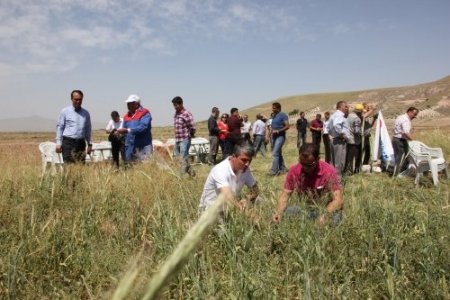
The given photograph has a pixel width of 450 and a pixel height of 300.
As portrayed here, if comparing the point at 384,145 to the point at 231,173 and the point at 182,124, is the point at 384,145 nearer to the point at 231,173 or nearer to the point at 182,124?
the point at 182,124

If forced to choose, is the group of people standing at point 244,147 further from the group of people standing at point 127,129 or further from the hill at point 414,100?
the hill at point 414,100

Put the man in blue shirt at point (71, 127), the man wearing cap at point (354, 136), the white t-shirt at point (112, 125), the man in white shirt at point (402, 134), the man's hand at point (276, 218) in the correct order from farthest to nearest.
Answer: the white t-shirt at point (112, 125)
the man wearing cap at point (354, 136)
the man in white shirt at point (402, 134)
the man in blue shirt at point (71, 127)
the man's hand at point (276, 218)

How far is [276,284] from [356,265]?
0.66 metres

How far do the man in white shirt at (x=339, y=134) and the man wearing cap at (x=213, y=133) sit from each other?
4.31m

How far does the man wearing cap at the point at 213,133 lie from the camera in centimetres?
1216

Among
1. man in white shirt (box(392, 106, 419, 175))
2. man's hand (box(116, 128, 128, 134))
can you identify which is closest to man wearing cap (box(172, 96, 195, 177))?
man's hand (box(116, 128, 128, 134))

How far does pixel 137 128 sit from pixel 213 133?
5.89m

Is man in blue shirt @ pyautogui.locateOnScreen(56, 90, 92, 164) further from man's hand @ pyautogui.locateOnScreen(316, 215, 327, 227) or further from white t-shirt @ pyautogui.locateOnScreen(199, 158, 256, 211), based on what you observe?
man's hand @ pyautogui.locateOnScreen(316, 215, 327, 227)

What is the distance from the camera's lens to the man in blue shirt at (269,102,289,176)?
942cm

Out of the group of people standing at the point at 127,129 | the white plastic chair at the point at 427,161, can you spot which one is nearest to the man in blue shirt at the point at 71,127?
the group of people standing at the point at 127,129

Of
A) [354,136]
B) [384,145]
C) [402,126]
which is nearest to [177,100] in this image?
[354,136]

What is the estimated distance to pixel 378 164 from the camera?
32.2 feet

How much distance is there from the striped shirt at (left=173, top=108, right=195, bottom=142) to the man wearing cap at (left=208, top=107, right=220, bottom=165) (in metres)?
3.94

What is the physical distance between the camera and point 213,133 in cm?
1242
